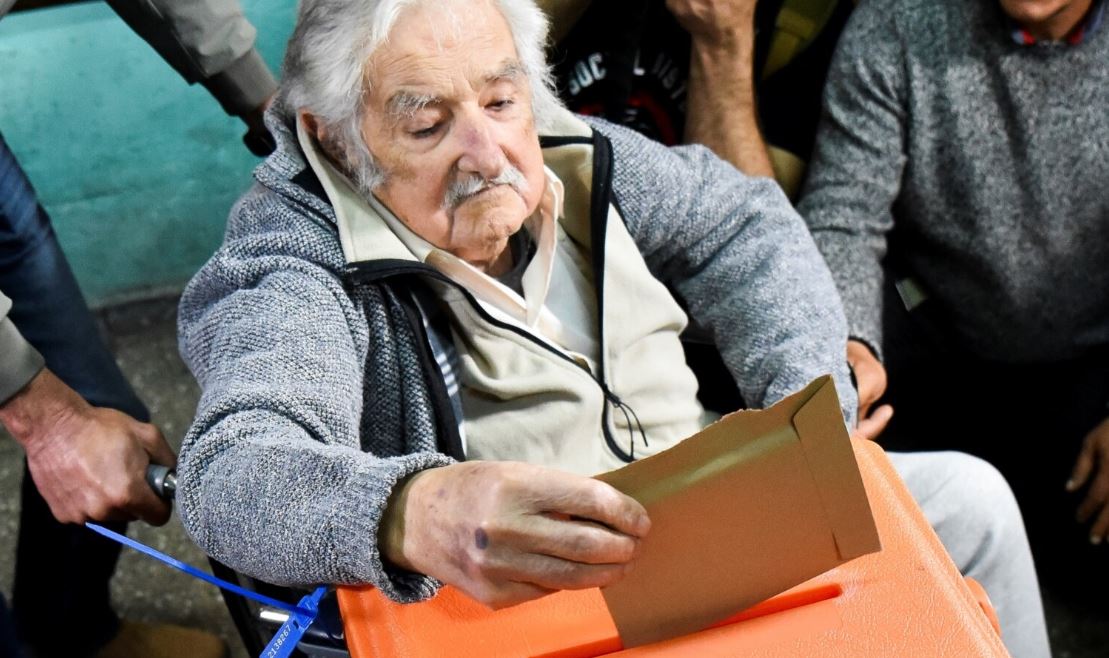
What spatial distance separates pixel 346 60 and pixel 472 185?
0.62ft

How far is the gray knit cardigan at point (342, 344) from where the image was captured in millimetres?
1012

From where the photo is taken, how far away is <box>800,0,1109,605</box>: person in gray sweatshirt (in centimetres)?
179

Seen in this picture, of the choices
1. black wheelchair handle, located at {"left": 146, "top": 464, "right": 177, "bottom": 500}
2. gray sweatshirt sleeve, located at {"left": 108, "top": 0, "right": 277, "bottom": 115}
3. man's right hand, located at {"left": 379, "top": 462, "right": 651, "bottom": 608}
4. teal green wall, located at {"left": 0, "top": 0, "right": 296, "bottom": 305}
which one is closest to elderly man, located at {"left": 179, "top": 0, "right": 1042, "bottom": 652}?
man's right hand, located at {"left": 379, "top": 462, "right": 651, "bottom": 608}

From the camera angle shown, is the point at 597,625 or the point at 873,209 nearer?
the point at 597,625

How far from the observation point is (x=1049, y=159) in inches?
71.5

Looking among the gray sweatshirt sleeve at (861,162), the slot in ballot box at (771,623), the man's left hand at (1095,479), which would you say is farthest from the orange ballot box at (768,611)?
the man's left hand at (1095,479)

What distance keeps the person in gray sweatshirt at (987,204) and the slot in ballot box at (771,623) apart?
2.42 ft

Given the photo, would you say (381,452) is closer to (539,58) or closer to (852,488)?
(539,58)

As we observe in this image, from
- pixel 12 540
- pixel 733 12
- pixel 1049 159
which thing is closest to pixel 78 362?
pixel 12 540

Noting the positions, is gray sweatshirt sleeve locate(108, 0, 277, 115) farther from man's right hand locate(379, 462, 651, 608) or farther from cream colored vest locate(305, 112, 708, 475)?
man's right hand locate(379, 462, 651, 608)

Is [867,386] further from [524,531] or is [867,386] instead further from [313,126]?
[524,531]

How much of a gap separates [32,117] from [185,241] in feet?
1.46

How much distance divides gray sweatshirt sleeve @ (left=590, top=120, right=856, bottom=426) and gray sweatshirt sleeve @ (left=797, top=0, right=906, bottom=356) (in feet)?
0.79

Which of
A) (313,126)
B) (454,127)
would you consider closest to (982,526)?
(454,127)
